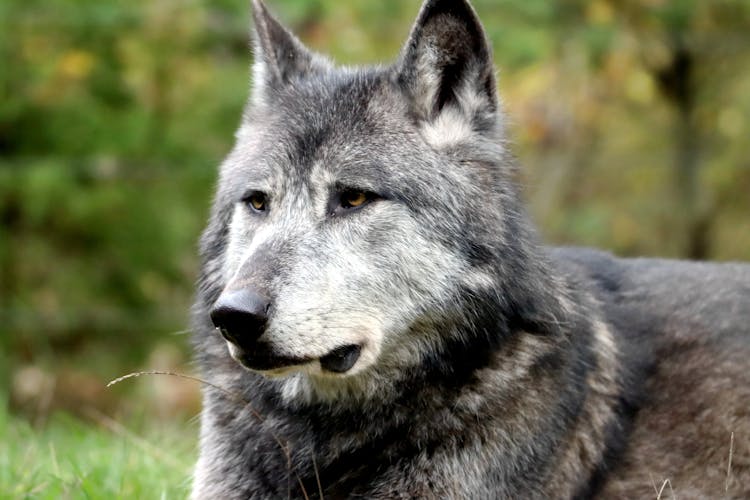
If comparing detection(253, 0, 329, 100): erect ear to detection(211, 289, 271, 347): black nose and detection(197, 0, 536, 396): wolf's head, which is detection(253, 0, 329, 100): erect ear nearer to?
detection(197, 0, 536, 396): wolf's head

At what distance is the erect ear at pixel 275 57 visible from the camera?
4.03 m

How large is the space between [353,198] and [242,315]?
646mm

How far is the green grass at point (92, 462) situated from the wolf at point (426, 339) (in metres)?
0.55

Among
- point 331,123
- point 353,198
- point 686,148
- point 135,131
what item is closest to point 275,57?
point 331,123

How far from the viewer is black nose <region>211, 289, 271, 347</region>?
10.3 feet

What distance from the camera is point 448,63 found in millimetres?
3693

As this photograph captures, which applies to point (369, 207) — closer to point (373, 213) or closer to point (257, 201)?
point (373, 213)

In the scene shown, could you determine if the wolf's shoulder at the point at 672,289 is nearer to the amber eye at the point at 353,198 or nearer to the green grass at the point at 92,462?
the amber eye at the point at 353,198

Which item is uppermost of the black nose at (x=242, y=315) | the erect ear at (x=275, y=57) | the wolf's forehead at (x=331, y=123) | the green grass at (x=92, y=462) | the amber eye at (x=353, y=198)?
the erect ear at (x=275, y=57)

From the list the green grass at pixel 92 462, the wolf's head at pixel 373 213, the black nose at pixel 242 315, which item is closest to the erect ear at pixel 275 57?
the wolf's head at pixel 373 213

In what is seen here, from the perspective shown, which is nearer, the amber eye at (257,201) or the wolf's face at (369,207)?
the wolf's face at (369,207)

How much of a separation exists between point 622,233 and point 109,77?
228 inches

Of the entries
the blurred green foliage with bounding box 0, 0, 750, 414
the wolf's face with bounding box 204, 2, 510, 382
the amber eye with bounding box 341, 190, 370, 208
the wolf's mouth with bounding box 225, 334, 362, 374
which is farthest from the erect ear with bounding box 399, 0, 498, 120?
the blurred green foliage with bounding box 0, 0, 750, 414

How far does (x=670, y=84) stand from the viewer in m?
11.8
